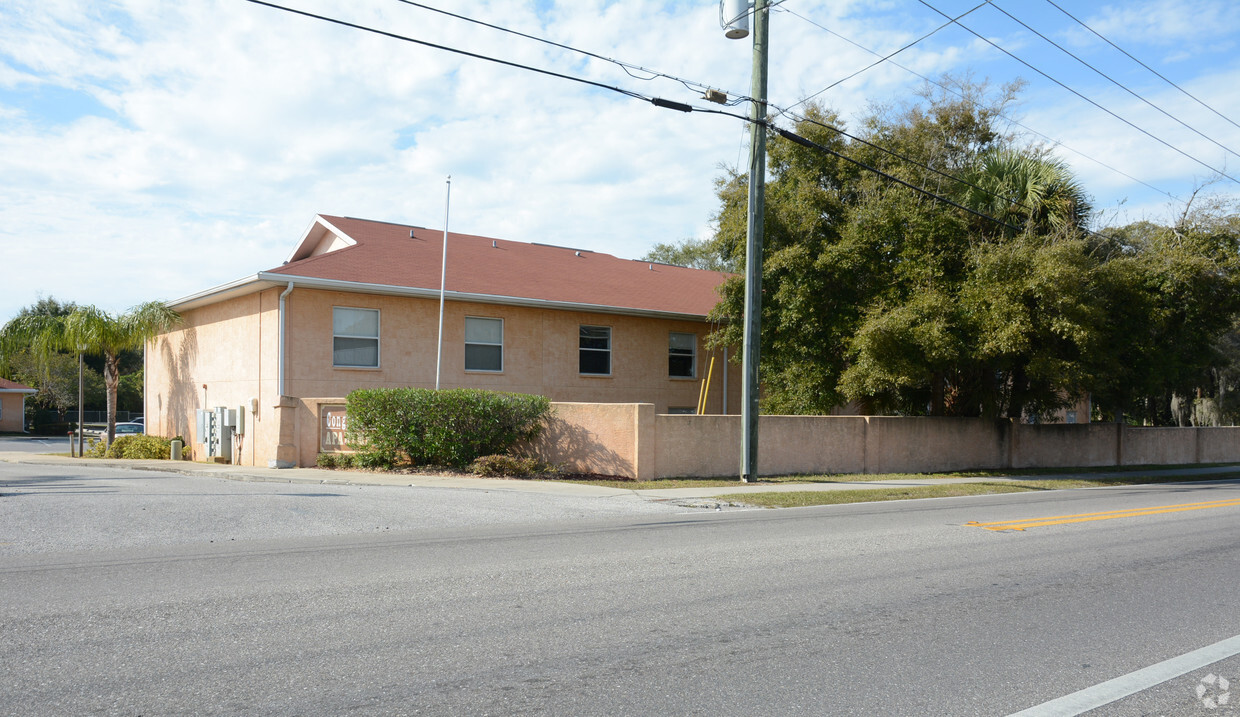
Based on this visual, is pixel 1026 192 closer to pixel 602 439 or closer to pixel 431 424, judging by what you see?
Result: pixel 602 439

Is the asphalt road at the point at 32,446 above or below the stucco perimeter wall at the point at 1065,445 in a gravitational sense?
below

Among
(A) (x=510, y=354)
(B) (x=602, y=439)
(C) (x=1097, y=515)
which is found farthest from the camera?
(A) (x=510, y=354)

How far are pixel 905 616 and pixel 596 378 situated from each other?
732 inches

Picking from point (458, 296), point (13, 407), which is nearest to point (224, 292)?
point (458, 296)

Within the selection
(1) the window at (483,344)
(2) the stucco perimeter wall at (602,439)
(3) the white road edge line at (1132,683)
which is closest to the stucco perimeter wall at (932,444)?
(2) the stucco perimeter wall at (602,439)

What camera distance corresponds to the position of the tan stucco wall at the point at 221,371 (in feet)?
66.9

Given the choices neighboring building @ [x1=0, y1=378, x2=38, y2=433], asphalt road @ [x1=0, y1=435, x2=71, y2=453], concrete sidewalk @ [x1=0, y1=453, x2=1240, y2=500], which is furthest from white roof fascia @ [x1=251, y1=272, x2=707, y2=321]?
neighboring building @ [x1=0, y1=378, x2=38, y2=433]

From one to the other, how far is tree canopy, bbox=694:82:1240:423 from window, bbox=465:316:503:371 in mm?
6097

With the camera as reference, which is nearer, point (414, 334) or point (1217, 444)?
point (414, 334)

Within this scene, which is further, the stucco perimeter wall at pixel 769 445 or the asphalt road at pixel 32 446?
the asphalt road at pixel 32 446

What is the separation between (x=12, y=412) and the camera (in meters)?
53.3

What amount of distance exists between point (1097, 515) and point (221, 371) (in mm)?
20441

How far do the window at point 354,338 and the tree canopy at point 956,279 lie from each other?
353 inches

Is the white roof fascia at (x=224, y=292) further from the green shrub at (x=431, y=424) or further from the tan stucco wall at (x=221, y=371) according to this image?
the green shrub at (x=431, y=424)
